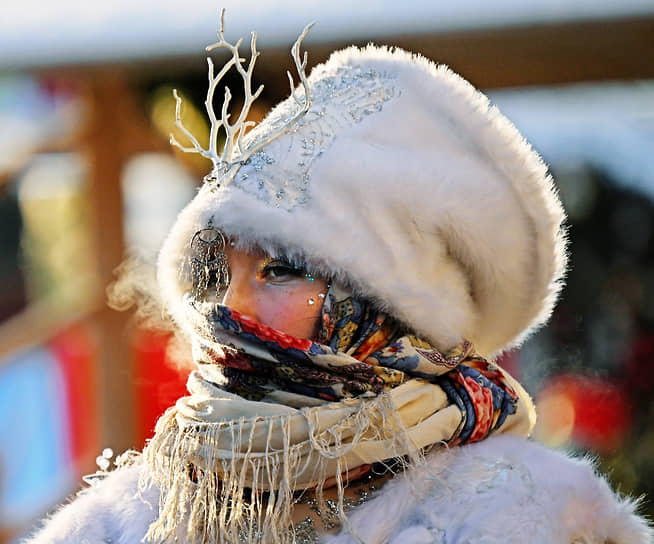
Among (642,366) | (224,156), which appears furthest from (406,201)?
(642,366)

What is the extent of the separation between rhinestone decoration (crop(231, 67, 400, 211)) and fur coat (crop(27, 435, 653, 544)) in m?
0.58

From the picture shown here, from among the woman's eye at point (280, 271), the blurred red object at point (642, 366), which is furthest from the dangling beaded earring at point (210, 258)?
the blurred red object at point (642, 366)

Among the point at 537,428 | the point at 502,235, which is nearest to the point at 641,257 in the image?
the point at 537,428

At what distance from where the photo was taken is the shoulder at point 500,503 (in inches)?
55.4

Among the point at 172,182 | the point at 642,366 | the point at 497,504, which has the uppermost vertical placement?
the point at 172,182

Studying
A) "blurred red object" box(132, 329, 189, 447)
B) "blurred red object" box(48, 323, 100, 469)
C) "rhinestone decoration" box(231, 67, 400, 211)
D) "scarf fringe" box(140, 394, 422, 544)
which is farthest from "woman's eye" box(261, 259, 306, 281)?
"blurred red object" box(48, 323, 100, 469)

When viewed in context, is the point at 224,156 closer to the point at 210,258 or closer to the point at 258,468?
the point at 210,258

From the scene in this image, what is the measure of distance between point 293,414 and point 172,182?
111 inches

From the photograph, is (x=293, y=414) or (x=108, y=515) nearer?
(x=293, y=414)

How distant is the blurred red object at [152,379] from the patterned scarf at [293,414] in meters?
0.83

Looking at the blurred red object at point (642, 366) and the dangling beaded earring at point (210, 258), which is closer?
the dangling beaded earring at point (210, 258)

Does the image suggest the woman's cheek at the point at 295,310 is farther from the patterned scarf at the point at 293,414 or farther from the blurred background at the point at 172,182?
the blurred background at the point at 172,182

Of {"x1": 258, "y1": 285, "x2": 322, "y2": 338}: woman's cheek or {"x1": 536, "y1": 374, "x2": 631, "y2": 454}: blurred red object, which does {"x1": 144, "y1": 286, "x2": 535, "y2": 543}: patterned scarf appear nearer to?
{"x1": 258, "y1": 285, "x2": 322, "y2": 338}: woman's cheek

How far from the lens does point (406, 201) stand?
156cm
